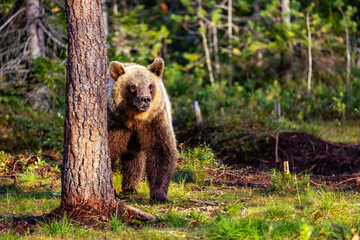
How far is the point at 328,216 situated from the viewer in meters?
4.14

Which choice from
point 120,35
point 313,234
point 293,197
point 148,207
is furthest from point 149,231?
point 120,35

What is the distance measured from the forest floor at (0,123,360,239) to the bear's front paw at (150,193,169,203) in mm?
92

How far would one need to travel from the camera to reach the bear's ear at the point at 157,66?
5.64 meters

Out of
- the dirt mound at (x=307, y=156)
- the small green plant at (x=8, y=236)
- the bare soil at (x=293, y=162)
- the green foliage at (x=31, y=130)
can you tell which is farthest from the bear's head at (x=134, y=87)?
the green foliage at (x=31, y=130)

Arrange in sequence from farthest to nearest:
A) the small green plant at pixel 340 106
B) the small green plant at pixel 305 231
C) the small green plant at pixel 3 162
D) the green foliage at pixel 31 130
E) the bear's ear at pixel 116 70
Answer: the small green plant at pixel 340 106
the green foliage at pixel 31 130
the small green plant at pixel 3 162
the bear's ear at pixel 116 70
the small green plant at pixel 305 231

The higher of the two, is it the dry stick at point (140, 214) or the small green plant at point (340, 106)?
the small green plant at point (340, 106)

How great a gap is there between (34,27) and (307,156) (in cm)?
660

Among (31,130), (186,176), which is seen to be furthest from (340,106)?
(31,130)

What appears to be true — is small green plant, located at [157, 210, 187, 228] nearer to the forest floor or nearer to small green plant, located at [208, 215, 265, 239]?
the forest floor

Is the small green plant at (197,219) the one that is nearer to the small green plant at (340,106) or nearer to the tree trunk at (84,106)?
the tree trunk at (84,106)

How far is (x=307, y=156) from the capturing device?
26.5 feet

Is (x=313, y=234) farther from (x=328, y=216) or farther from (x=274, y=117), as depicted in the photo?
(x=274, y=117)

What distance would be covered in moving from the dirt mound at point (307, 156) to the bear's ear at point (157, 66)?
295cm

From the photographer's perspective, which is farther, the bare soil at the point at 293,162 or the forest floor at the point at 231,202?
the bare soil at the point at 293,162
